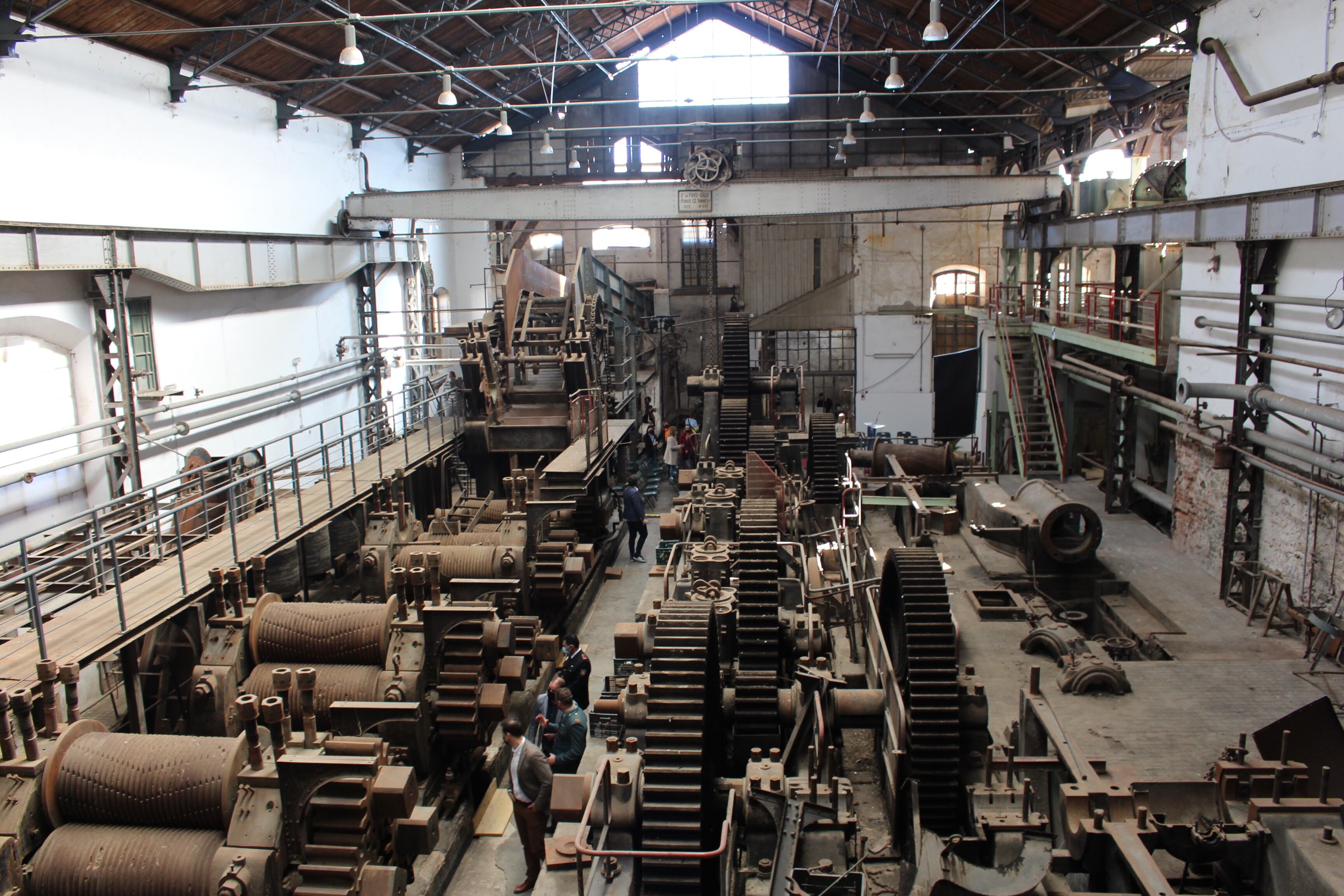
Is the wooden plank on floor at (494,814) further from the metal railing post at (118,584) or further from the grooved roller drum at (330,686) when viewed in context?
the metal railing post at (118,584)

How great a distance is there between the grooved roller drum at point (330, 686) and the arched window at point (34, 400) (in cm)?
563

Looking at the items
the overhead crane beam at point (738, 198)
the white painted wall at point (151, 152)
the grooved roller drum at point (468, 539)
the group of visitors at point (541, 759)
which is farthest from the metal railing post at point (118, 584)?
the overhead crane beam at point (738, 198)

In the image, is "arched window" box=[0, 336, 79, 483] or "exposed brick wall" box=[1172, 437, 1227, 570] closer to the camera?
"arched window" box=[0, 336, 79, 483]

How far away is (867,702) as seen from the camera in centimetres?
604

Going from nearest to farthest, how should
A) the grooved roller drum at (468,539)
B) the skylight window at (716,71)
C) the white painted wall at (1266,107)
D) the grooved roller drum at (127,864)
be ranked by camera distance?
the grooved roller drum at (127,864) → the white painted wall at (1266,107) → the grooved roller drum at (468,539) → the skylight window at (716,71)

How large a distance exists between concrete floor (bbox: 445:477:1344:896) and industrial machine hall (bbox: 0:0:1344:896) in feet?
0.21

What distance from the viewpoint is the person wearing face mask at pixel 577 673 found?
28.1 ft

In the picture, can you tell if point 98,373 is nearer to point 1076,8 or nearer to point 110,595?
point 110,595

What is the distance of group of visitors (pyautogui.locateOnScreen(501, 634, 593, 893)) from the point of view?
670cm

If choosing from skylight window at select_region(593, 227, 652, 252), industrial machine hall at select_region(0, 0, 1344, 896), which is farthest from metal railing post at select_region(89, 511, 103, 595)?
skylight window at select_region(593, 227, 652, 252)

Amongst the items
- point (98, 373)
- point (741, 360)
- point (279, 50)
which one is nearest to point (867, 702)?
point (741, 360)

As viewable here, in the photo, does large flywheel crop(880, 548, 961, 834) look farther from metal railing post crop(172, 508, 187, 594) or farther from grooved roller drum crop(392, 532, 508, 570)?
metal railing post crop(172, 508, 187, 594)

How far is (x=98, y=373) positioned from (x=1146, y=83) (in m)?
16.7

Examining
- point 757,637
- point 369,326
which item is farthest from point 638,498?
point 369,326
